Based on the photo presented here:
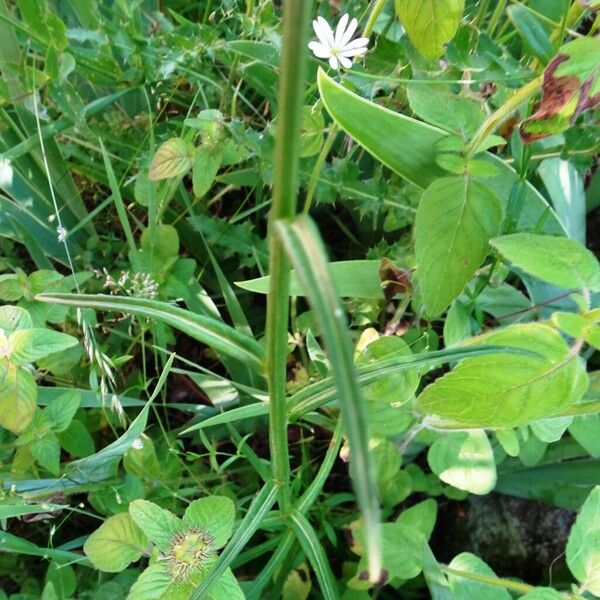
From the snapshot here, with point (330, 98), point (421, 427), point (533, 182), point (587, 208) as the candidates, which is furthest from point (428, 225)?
point (587, 208)

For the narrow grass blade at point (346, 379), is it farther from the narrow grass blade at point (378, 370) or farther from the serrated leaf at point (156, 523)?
the serrated leaf at point (156, 523)

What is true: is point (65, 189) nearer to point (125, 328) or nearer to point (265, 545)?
point (125, 328)

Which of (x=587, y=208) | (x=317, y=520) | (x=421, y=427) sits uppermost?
(x=587, y=208)

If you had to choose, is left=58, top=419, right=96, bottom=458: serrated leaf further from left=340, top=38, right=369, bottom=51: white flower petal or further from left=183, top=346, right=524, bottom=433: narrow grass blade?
left=340, top=38, right=369, bottom=51: white flower petal

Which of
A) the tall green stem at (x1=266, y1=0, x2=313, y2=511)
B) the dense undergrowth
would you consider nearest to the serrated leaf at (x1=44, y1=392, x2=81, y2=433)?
the dense undergrowth

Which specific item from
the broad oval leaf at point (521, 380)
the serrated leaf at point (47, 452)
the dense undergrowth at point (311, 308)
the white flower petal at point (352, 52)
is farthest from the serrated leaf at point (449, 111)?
the serrated leaf at point (47, 452)

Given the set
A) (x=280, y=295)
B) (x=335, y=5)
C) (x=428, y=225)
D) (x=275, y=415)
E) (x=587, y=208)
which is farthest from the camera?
(x=587, y=208)
